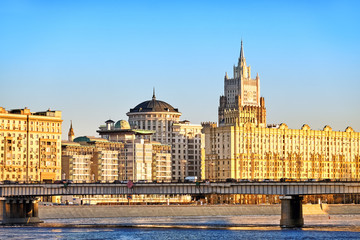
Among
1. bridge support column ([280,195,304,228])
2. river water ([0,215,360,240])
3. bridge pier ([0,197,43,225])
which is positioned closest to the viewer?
river water ([0,215,360,240])

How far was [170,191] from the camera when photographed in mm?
172250

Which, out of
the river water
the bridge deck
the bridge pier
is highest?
the bridge deck

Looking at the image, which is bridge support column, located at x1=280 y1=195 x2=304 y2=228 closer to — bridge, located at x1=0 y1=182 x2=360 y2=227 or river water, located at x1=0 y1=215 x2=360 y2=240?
bridge, located at x1=0 y1=182 x2=360 y2=227

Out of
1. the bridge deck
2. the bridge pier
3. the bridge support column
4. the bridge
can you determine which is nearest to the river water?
the bridge support column

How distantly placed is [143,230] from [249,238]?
29.0 m

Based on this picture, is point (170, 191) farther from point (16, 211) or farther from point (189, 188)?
point (16, 211)

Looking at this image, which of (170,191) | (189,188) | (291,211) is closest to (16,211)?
(170,191)

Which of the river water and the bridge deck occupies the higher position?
the bridge deck

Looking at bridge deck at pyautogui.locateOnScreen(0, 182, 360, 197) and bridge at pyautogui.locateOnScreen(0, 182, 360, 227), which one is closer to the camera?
bridge deck at pyautogui.locateOnScreen(0, 182, 360, 197)

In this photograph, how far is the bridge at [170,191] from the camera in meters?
164

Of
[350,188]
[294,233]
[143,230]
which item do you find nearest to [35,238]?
[143,230]

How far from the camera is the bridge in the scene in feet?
538

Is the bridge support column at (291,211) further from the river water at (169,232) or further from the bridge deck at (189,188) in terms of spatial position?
the river water at (169,232)

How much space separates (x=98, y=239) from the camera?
14500 cm
